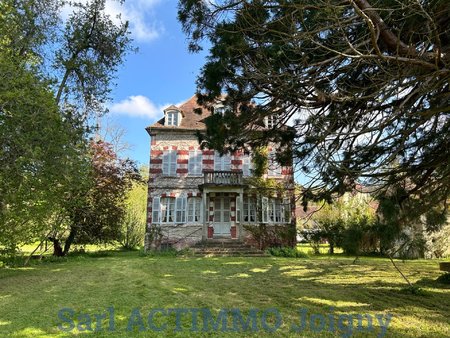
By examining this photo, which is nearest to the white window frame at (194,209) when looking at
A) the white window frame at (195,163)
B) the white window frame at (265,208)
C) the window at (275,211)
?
the white window frame at (195,163)

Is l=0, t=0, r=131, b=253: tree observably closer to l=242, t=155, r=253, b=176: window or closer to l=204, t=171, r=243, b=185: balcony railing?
l=204, t=171, r=243, b=185: balcony railing

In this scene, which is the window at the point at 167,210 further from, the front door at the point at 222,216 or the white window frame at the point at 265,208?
the white window frame at the point at 265,208

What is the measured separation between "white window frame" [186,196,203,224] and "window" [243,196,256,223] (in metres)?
2.65

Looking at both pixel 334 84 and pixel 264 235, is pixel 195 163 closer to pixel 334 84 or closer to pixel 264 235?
pixel 264 235

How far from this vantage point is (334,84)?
584cm

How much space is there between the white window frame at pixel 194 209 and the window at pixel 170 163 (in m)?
1.96

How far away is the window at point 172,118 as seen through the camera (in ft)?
61.8

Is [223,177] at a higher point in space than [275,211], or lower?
higher

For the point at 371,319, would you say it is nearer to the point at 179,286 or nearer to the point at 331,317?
the point at 331,317

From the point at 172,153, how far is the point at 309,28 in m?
14.5

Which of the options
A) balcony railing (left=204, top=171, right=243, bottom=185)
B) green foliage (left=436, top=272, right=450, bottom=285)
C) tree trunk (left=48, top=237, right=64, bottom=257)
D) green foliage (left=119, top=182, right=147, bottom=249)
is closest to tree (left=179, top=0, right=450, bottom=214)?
green foliage (left=436, top=272, right=450, bottom=285)

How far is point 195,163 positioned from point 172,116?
10.8 ft

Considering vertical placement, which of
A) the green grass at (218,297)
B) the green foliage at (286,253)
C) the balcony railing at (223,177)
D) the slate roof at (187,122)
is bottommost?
the green grass at (218,297)

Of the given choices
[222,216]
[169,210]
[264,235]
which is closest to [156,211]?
[169,210]
